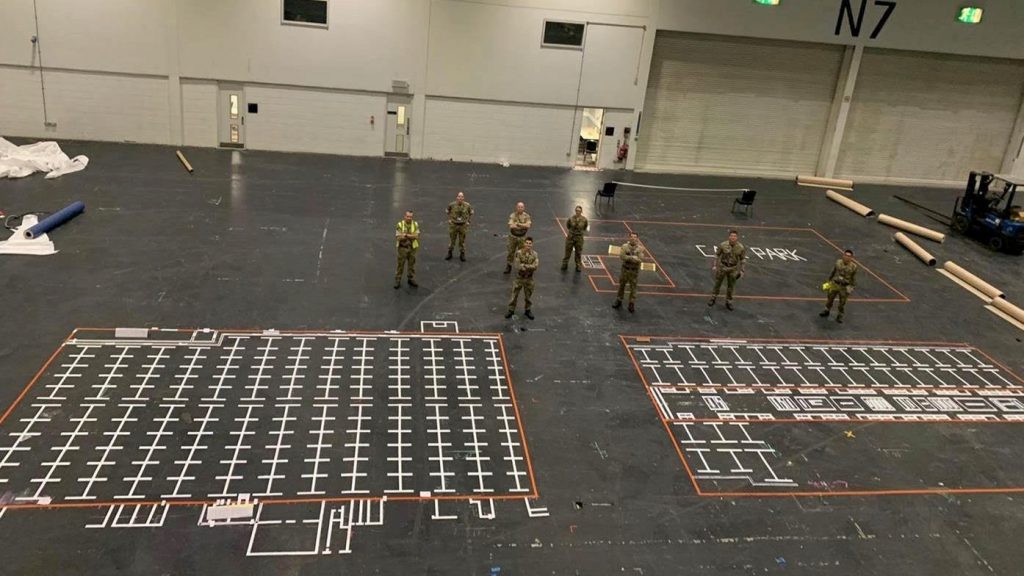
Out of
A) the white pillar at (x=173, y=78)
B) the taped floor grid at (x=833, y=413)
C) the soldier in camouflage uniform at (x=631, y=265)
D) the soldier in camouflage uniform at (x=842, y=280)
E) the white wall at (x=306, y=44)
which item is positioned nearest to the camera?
the taped floor grid at (x=833, y=413)

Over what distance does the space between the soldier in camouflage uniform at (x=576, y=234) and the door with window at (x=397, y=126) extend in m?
12.0

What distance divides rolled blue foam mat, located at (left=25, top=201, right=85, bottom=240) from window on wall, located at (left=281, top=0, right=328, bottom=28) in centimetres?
1006

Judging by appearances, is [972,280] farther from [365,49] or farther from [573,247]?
[365,49]

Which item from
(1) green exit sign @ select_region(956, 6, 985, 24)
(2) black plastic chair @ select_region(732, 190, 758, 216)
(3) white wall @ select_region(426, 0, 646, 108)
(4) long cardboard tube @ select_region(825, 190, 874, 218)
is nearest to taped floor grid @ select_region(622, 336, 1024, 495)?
(2) black plastic chair @ select_region(732, 190, 758, 216)

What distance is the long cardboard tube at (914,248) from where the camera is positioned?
2066cm

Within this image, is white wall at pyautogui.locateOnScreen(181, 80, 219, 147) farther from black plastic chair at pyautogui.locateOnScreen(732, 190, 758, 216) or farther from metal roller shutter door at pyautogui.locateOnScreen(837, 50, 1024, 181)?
metal roller shutter door at pyautogui.locateOnScreen(837, 50, 1024, 181)

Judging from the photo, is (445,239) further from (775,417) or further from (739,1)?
(739,1)

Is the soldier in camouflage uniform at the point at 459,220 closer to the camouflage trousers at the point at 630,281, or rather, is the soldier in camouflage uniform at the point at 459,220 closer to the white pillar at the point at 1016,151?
the camouflage trousers at the point at 630,281

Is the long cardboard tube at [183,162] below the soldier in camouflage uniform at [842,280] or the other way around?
below

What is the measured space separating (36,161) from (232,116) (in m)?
6.50

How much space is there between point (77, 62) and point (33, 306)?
1469cm

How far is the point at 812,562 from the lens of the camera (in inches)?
359

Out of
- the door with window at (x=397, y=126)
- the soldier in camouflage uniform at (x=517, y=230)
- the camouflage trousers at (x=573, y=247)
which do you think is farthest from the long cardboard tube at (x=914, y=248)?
the door with window at (x=397, y=126)

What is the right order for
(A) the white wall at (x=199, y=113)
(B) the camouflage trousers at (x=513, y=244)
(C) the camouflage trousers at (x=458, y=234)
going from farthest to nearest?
(A) the white wall at (x=199, y=113)
(C) the camouflage trousers at (x=458, y=234)
(B) the camouflage trousers at (x=513, y=244)
